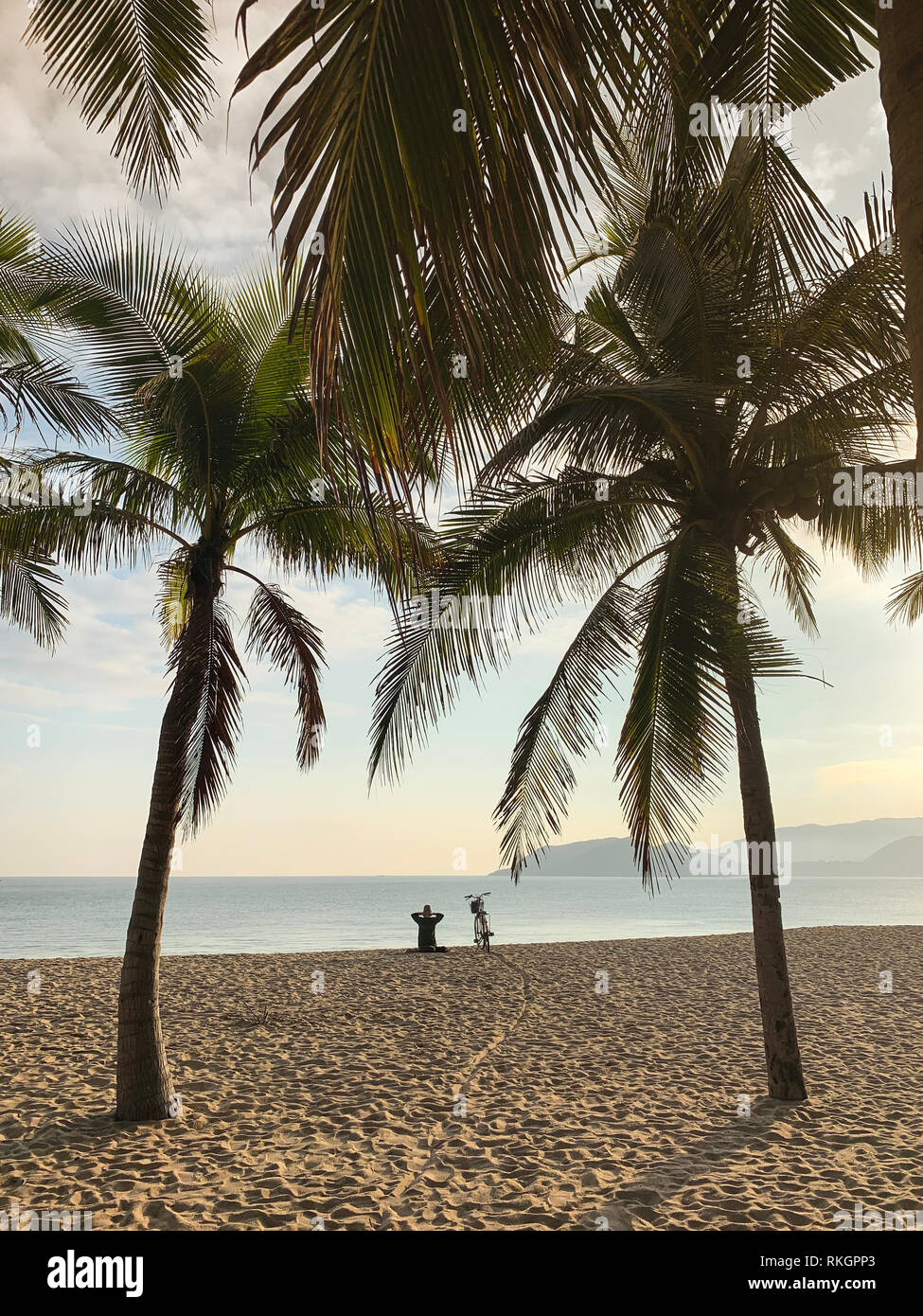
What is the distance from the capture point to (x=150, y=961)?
7.01 metres

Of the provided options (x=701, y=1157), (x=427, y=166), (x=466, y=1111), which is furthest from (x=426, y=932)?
(x=427, y=166)

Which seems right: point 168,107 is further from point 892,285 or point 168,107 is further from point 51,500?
point 892,285

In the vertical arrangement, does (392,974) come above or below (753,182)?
below

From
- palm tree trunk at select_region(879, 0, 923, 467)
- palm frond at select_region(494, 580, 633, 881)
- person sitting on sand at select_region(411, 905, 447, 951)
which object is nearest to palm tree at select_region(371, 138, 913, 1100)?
palm frond at select_region(494, 580, 633, 881)

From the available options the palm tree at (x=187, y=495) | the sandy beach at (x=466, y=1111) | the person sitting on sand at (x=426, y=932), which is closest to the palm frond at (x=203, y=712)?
the palm tree at (x=187, y=495)

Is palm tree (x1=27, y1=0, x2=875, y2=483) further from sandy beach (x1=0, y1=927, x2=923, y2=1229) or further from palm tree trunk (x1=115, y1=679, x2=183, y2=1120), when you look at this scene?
palm tree trunk (x1=115, y1=679, x2=183, y2=1120)

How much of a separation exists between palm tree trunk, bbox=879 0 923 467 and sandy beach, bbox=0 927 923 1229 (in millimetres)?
4899

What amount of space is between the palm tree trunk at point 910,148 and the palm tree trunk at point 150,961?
20.2ft

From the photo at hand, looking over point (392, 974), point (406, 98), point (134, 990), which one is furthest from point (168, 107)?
point (392, 974)

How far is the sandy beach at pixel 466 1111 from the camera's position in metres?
5.25

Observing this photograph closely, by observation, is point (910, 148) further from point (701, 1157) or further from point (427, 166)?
point (701, 1157)

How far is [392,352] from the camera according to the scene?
196 cm

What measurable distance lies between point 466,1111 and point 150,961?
2848 millimetres

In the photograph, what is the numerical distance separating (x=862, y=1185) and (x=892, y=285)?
600cm
